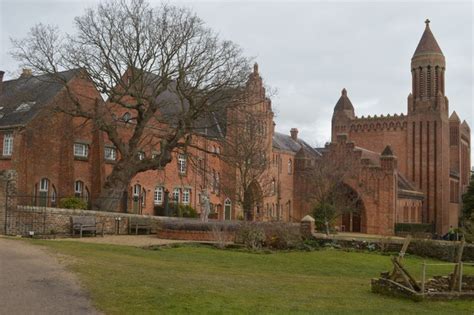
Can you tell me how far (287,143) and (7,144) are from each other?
34.0 metres

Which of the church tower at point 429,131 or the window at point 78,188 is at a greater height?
the church tower at point 429,131

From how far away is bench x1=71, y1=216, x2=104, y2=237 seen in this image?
87.7 ft

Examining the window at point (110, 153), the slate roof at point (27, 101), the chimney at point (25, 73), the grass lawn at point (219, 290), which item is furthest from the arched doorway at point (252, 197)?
the grass lawn at point (219, 290)

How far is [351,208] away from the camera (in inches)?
1917

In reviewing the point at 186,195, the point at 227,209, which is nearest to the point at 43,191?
the point at 186,195

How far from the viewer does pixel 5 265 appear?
43.9 ft

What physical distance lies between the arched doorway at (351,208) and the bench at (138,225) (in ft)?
69.9

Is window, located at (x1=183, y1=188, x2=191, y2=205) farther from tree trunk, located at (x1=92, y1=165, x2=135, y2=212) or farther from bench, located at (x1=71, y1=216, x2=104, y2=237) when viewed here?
bench, located at (x1=71, y1=216, x2=104, y2=237)

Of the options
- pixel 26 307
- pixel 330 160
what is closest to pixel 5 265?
pixel 26 307

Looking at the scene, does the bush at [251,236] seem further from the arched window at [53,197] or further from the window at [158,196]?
the window at [158,196]

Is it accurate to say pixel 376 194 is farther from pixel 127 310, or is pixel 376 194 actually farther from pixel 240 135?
pixel 127 310

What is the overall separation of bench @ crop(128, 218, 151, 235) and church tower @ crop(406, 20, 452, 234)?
41127 mm

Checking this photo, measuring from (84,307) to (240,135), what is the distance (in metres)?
30.0

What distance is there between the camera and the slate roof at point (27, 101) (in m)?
36.5
